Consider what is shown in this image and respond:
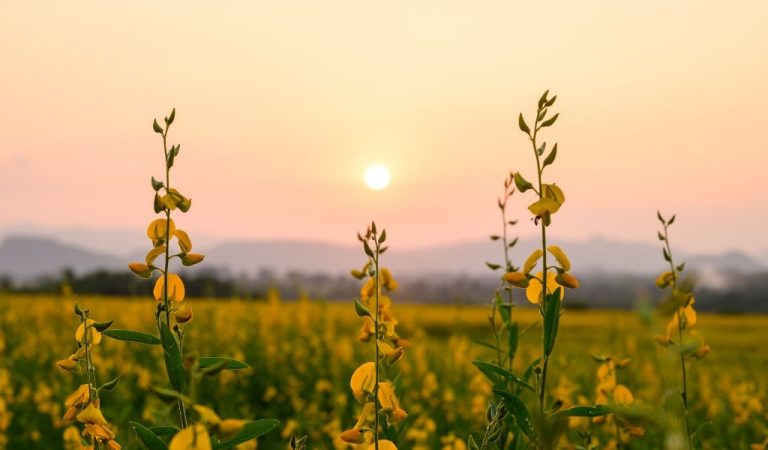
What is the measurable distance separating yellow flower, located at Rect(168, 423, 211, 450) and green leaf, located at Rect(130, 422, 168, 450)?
43 centimetres

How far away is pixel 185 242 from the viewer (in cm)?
151

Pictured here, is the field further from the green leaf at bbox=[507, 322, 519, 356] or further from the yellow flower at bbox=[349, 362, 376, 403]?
the yellow flower at bbox=[349, 362, 376, 403]

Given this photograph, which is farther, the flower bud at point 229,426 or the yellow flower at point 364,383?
the yellow flower at point 364,383

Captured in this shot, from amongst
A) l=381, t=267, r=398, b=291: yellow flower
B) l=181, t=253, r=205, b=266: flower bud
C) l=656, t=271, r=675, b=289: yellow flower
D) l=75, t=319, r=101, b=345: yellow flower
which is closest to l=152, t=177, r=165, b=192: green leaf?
l=181, t=253, r=205, b=266: flower bud

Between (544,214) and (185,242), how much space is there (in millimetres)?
749

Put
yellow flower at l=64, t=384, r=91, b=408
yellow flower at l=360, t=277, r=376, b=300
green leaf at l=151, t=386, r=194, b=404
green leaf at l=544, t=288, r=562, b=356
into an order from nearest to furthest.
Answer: green leaf at l=151, t=386, r=194, b=404 < green leaf at l=544, t=288, r=562, b=356 < yellow flower at l=64, t=384, r=91, b=408 < yellow flower at l=360, t=277, r=376, b=300

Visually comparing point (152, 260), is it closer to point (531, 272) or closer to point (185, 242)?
point (185, 242)

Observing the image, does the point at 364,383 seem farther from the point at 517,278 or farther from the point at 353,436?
the point at 517,278

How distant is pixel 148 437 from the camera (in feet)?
4.51

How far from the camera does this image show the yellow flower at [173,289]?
150cm

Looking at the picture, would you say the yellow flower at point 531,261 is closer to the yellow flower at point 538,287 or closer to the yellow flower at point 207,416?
the yellow flower at point 538,287

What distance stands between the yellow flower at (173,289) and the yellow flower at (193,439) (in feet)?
1.85

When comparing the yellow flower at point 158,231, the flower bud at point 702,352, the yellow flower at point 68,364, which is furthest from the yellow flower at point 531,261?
the yellow flower at point 68,364

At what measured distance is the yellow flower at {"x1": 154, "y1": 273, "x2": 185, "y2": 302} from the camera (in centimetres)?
150
